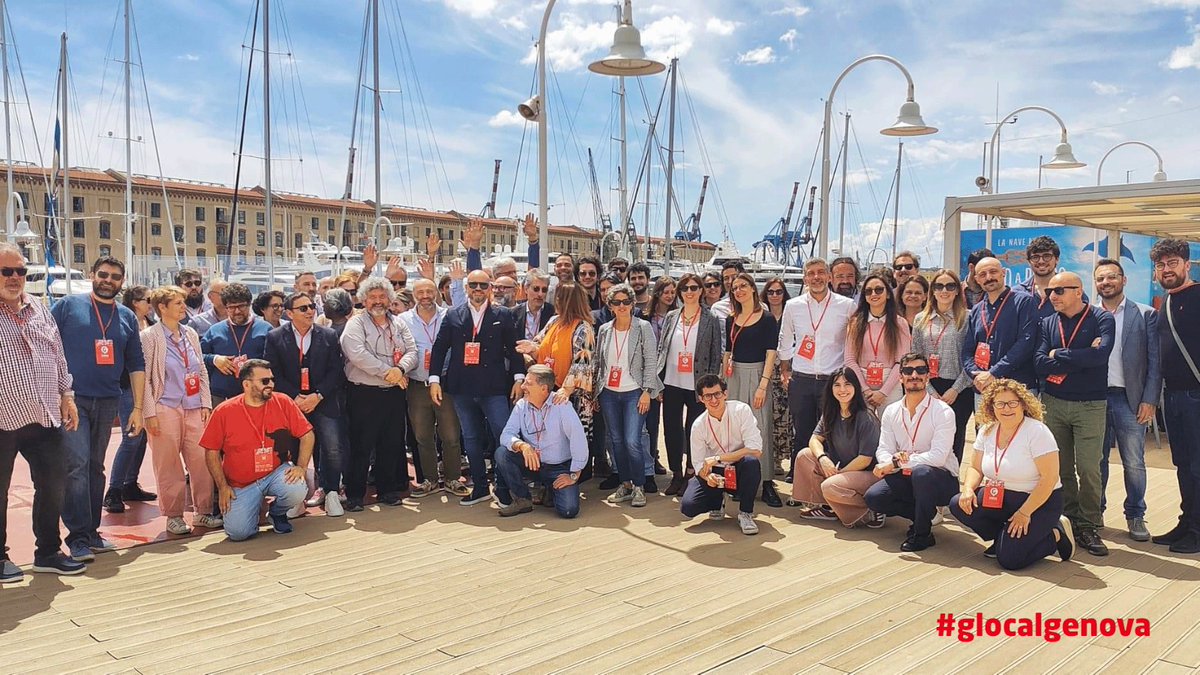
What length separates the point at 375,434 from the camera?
682cm

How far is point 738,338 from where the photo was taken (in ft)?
22.7

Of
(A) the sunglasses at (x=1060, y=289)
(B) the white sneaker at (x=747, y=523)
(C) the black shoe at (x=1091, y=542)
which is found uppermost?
(A) the sunglasses at (x=1060, y=289)

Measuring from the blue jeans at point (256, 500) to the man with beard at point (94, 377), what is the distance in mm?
745

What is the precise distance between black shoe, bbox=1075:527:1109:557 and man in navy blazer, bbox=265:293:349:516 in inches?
206

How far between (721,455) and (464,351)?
2267 millimetres

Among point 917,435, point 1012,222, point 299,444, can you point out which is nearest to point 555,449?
point 299,444

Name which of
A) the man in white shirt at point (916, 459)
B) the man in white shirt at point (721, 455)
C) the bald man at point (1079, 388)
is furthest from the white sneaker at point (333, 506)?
the bald man at point (1079, 388)

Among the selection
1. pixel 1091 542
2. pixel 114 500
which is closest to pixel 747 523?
pixel 1091 542

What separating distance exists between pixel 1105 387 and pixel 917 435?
1.20 metres

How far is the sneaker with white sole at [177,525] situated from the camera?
589cm

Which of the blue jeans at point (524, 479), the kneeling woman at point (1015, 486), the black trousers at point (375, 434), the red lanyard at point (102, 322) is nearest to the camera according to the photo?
the kneeling woman at point (1015, 486)

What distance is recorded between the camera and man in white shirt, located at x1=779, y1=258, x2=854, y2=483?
256 inches

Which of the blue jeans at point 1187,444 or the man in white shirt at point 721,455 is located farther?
the man in white shirt at point 721,455

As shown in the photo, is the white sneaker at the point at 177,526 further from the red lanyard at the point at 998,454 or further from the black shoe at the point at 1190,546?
the black shoe at the point at 1190,546
